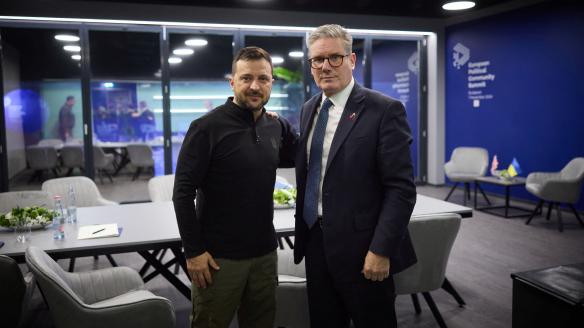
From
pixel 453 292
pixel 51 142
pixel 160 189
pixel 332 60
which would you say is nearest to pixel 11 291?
pixel 332 60

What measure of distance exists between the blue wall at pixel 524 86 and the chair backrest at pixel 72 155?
674 cm

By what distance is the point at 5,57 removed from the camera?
23.7 feet

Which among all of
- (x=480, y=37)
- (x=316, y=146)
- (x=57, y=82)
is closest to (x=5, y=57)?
(x=57, y=82)

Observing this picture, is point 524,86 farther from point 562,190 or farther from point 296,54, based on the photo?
point 296,54

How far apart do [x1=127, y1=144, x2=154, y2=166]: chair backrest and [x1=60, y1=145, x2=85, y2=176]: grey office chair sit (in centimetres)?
88

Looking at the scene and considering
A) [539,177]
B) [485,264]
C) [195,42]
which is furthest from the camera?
[195,42]

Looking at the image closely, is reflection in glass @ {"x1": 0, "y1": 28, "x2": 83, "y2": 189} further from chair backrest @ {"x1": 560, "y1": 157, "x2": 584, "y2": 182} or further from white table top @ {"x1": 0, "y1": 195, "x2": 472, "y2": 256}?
chair backrest @ {"x1": 560, "y1": 157, "x2": 584, "y2": 182}

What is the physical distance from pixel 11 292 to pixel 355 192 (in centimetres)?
171

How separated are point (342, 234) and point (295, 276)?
1.13 metres

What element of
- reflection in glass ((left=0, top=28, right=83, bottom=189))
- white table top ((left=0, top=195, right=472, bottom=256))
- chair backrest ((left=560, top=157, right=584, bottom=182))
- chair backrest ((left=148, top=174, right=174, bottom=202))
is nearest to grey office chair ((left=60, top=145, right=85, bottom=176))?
reflection in glass ((left=0, top=28, right=83, bottom=189))

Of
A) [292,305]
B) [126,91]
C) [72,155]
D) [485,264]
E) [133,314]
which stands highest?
[126,91]

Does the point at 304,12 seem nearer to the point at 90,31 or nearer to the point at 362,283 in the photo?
the point at 90,31

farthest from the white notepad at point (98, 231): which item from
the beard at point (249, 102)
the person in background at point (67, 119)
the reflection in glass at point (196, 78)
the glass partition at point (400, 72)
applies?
the glass partition at point (400, 72)

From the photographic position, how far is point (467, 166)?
24.5 feet
